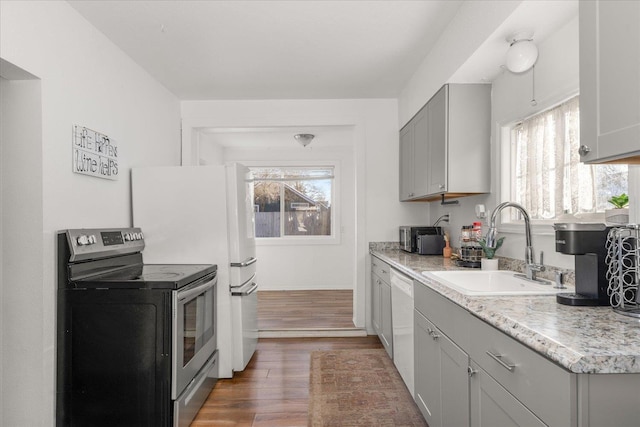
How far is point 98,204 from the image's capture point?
2.51m

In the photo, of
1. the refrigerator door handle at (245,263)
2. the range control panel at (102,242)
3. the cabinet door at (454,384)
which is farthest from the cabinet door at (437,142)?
the range control panel at (102,242)

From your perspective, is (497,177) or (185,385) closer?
(185,385)

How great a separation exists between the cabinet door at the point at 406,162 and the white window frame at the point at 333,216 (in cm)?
257

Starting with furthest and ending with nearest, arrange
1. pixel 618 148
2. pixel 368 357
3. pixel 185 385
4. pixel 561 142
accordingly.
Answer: pixel 368 357, pixel 185 385, pixel 561 142, pixel 618 148

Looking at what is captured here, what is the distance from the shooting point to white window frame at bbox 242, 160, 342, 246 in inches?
253

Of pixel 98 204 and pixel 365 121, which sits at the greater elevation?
pixel 365 121

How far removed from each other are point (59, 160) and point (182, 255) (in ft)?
3.59

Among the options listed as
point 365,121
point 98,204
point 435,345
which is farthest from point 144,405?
point 365,121

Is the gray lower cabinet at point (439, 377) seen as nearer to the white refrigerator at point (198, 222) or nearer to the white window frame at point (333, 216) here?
the white refrigerator at point (198, 222)

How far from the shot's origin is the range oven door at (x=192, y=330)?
2.14m

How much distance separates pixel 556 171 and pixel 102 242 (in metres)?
2.68

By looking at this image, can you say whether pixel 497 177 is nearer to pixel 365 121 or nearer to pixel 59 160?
pixel 365 121

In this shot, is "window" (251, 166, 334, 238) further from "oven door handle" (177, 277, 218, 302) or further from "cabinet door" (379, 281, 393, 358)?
"oven door handle" (177, 277, 218, 302)

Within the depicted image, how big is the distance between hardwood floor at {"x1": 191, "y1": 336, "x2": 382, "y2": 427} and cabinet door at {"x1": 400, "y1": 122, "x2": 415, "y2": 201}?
1496mm
